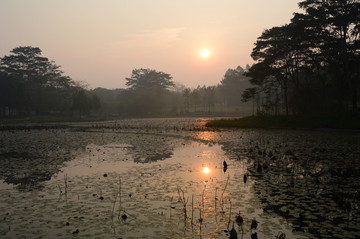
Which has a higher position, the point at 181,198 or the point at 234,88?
the point at 234,88

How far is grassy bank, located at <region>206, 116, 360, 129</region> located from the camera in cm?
3384

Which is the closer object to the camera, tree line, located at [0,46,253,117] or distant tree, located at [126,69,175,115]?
tree line, located at [0,46,253,117]

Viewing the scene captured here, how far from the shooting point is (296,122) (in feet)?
128

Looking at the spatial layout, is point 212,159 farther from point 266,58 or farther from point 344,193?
point 266,58

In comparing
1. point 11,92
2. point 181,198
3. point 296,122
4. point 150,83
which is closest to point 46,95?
point 11,92

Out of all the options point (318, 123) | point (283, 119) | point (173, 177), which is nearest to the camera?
point (173, 177)

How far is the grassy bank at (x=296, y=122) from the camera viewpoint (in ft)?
111

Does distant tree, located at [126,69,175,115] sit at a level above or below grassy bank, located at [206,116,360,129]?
above

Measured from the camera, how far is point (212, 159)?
17016mm

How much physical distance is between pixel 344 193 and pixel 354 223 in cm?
265

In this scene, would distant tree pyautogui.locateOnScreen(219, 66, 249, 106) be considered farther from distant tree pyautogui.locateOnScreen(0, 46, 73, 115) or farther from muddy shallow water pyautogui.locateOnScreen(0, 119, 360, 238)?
muddy shallow water pyautogui.locateOnScreen(0, 119, 360, 238)

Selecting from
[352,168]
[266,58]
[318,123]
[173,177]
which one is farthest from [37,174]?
[266,58]

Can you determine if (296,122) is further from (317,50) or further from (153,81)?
(153,81)

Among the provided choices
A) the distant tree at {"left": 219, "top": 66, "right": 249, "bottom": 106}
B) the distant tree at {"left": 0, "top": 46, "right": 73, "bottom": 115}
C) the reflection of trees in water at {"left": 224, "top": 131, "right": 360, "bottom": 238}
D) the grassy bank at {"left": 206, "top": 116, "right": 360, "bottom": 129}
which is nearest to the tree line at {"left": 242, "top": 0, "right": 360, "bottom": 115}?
the grassy bank at {"left": 206, "top": 116, "right": 360, "bottom": 129}
